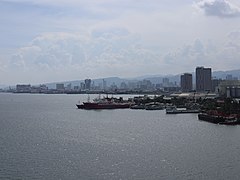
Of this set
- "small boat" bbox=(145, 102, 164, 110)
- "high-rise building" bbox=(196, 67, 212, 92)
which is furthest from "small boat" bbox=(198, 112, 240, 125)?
"high-rise building" bbox=(196, 67, 212, 92)

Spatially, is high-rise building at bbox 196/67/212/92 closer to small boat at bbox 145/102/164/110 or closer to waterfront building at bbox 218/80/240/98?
waterfront building at bbox 218/80/240/98

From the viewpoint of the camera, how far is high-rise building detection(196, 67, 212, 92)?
9431 cm

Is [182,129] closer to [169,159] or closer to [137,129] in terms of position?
[137,129]

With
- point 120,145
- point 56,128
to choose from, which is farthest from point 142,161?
point 56,128

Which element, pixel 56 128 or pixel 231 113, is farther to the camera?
pixel 231 113

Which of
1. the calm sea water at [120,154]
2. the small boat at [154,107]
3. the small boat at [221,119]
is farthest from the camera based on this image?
the small boat at [154,107]

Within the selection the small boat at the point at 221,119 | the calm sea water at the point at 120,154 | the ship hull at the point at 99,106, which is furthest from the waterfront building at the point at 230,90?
the calm sea water at the point at 120,154

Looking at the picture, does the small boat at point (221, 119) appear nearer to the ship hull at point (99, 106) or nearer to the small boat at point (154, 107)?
the small boat at point (154, 107)

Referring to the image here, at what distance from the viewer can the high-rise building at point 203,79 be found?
309ft

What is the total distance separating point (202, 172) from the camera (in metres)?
12.0

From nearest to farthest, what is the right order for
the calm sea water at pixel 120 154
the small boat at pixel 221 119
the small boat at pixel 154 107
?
the calm sea water at pixel 120 154
the small boat at pixel 221 119
the small boat at pixel 154 107

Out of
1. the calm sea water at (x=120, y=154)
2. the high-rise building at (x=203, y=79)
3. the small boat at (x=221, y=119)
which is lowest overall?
the calm sea water at (x=120, y=154)

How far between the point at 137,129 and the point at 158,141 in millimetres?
4893

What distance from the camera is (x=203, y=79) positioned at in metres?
94.9
